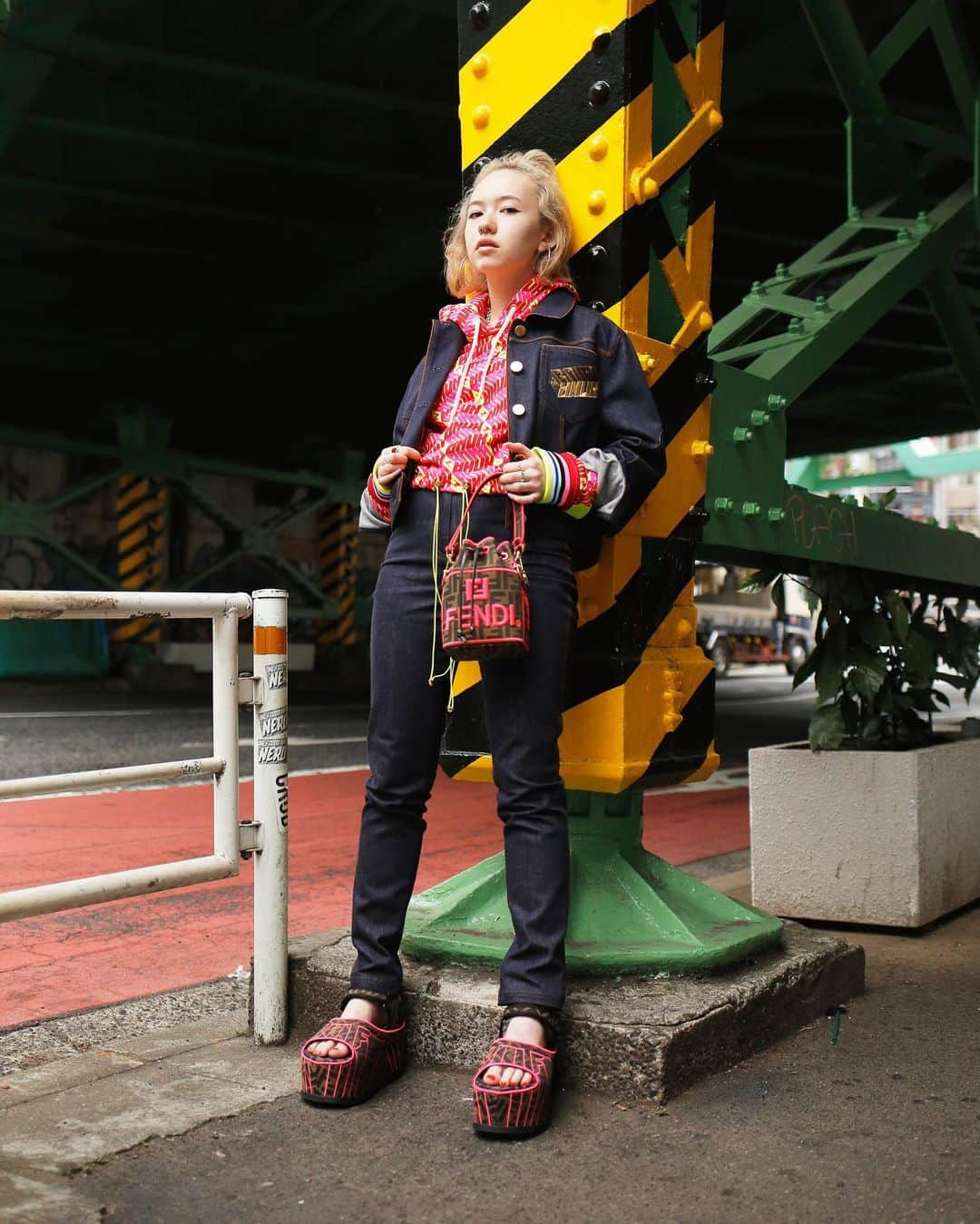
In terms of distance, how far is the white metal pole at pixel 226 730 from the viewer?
8.81 feet

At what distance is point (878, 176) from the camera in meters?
5.00

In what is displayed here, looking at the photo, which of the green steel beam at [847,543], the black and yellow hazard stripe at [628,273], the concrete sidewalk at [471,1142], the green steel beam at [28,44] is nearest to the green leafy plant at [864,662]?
the green steel beam at [847,543]

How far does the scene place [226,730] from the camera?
2.71 m

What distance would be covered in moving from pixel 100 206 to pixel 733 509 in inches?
345

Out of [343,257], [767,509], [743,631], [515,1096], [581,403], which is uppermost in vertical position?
[343,257]

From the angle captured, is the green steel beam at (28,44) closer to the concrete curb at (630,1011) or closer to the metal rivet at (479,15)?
the metal rivet at (479,15)

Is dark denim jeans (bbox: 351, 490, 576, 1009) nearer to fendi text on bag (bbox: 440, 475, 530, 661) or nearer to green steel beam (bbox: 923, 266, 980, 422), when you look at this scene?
fendi text on bag (bbox: 440, 475, 530, 661)

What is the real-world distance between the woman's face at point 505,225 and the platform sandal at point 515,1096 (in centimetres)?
145

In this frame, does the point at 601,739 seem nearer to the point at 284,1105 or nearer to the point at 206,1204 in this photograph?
the point at 284,1105

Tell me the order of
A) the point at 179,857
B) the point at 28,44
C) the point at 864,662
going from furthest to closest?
the point at 28,44 → the point at 179,857 → the point at 864,662

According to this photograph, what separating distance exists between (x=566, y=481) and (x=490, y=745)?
531mm

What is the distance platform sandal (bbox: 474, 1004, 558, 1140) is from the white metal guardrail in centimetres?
64

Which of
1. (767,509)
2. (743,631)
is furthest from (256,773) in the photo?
(743,631)

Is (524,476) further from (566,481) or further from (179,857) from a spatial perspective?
(179,857)
